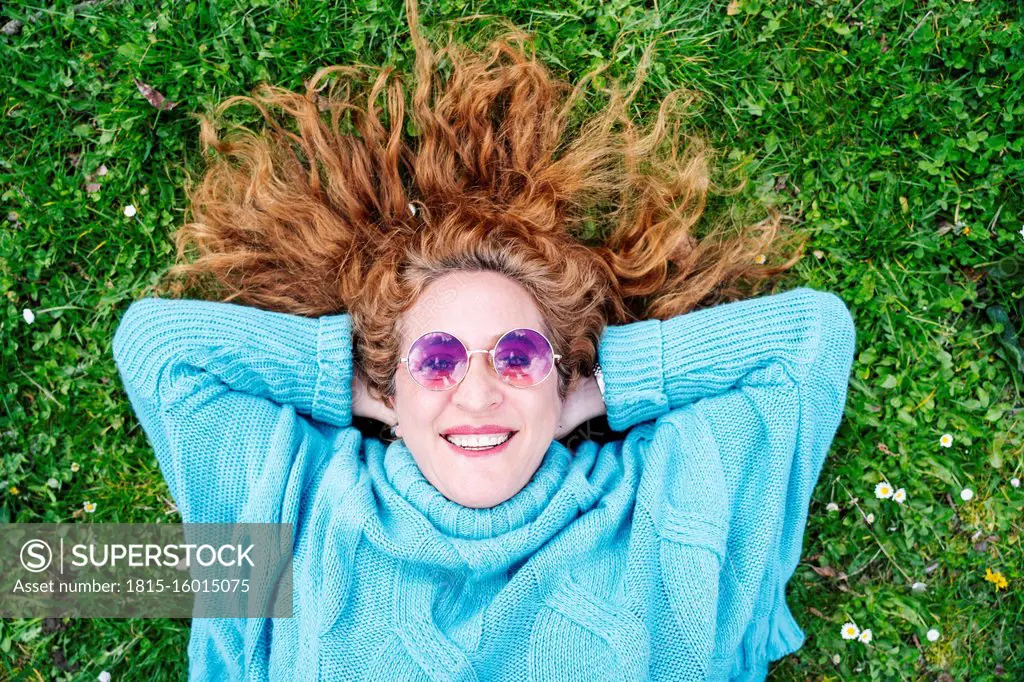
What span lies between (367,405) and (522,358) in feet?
3.13

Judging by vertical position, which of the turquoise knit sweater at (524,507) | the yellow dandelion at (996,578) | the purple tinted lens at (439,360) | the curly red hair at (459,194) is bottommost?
the yellow dandelion at (996,578)

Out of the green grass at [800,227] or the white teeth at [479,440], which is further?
the green grass at [800,227]

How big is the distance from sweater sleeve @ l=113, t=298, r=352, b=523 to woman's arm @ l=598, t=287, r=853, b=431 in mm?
1284

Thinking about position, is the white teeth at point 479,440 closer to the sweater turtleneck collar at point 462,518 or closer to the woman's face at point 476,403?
the woman's face at point 476,403

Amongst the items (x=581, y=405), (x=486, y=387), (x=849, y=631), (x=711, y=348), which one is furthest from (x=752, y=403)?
(x=849, y=631)

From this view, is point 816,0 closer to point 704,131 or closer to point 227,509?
point 704,131

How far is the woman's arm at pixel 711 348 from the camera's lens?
354 centimetres

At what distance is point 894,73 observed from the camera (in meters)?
4.07

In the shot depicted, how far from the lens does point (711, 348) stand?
3.60 m

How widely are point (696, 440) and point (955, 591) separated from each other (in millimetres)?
1825

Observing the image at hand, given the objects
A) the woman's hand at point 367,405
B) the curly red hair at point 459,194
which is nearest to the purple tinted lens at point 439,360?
the curly red hair at point 459,194

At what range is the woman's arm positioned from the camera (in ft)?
11.6

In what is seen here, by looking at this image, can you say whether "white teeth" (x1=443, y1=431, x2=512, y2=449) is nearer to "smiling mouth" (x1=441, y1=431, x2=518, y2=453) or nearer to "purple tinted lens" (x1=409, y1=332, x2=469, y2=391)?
"smiling mouth" (x1=441, y1=431, x2=518, y2=453)

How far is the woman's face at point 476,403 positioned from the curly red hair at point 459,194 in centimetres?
28
